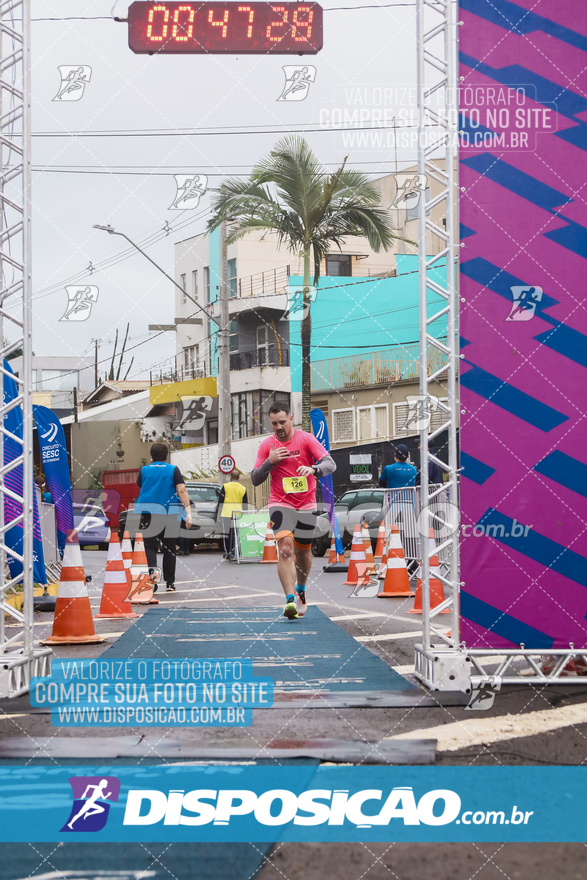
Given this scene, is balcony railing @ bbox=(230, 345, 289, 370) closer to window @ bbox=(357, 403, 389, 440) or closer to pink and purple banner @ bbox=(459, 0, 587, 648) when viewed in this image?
window @ bbox=(357, 403, 389, 440)

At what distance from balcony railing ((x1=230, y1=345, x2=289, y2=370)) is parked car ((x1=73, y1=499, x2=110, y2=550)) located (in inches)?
557

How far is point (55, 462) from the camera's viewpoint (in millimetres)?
12117

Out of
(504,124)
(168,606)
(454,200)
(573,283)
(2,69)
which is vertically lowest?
(168,606)

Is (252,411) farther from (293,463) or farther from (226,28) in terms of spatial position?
(226,28)

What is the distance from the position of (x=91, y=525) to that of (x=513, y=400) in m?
24.0

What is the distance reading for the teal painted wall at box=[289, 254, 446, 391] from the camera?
38.4m

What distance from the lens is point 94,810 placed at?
11.8 ft

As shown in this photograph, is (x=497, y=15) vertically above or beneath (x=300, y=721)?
above

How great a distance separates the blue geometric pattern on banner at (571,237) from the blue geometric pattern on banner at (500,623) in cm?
215

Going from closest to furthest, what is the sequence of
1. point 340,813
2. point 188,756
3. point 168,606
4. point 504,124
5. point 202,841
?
point 202,841 → point 340,813 → point 188,756 → point 504,124 → point 168,606

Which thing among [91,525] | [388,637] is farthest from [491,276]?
[91,525]

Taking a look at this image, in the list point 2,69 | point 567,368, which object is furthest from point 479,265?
point 2,69

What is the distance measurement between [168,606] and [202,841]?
310 inches

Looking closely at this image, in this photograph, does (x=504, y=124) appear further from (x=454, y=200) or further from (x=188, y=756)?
(x=188, y=756)
